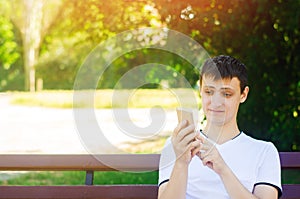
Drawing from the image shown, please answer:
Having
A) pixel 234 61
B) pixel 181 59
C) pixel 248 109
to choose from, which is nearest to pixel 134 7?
pixel 181 59

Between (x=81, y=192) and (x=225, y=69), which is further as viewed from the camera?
(x=81, y=192)

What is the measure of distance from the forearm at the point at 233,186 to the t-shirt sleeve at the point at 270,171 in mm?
178

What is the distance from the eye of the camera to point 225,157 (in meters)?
2.85

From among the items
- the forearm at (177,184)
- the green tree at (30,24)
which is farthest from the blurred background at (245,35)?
the green tree at (30,24)

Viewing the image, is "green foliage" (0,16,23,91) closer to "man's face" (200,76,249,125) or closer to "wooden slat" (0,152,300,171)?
"wooden slat" (0,152,300,171)

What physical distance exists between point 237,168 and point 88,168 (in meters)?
1.04

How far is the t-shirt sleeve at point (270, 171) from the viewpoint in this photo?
280cm

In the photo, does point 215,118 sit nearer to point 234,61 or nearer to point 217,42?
point 234,61

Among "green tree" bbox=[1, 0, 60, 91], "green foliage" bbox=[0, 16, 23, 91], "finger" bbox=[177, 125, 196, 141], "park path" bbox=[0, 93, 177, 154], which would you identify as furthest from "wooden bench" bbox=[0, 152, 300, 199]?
"green foliage" bbox=[0, 16, 23, 91]

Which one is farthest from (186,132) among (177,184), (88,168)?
(88,168)

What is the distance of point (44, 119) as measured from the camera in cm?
1723

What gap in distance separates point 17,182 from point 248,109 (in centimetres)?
283

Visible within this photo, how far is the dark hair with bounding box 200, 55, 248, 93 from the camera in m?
2.81

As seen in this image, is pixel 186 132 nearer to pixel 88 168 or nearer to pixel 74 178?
pixel 88 168
